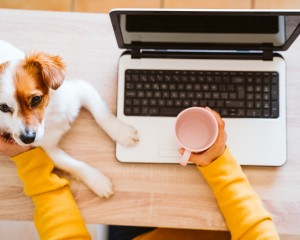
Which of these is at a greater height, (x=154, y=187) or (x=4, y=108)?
(x=4, y=108)

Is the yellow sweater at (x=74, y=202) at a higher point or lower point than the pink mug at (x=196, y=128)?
lower

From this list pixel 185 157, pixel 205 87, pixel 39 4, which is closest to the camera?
pixel 185 157

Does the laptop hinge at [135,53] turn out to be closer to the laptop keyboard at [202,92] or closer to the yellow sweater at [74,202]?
the laptop keyboard at [202,92]

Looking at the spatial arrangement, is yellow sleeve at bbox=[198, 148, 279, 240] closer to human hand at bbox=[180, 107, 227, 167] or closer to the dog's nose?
human hand at bbox=[180, 107, 227, 167]

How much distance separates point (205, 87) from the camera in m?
0.92

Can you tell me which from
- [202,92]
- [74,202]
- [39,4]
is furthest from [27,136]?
[39,4]

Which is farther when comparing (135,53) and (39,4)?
(39,4)

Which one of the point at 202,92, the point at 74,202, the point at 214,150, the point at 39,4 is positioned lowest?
the point at 74,202

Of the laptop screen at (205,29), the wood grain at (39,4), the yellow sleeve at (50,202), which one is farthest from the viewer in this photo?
the wood grain at (39,4)

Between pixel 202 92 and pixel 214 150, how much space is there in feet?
0.46

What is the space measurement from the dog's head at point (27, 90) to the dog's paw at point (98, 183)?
0.46 ft

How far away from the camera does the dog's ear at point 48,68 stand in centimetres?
83

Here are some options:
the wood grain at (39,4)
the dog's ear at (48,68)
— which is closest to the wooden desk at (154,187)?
the dog's ear at (48,68)

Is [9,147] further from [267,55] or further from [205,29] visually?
[267,55]
